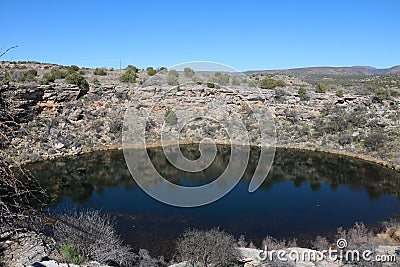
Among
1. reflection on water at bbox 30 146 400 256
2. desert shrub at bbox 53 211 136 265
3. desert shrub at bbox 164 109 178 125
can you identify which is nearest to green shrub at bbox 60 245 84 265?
desert shrub at bbox 53 211 136 265

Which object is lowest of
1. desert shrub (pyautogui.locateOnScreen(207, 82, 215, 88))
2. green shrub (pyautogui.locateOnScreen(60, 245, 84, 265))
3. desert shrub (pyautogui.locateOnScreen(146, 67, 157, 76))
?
green shrub (pyautogui.locateOnScreen(60, 245, 84, 265))

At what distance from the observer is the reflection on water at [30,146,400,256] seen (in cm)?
1435

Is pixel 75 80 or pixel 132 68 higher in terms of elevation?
pixel 132 68

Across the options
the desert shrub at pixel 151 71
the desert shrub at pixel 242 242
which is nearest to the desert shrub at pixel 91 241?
the desert shrub at pixel 242 242

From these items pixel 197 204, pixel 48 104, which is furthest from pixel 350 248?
pixel 48 104

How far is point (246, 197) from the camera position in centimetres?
1814

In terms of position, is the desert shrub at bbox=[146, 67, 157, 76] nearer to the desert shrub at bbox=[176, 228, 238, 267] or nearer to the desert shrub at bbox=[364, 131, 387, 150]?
the desert shrub at bbox=[364, 131, 387, 150]

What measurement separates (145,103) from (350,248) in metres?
28.5

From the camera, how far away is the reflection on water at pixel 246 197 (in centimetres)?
1435

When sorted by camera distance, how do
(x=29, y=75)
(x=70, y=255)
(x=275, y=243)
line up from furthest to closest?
1. (x=29, y=75)
2. (x=275, y=243)
3. (x=70, y=255)

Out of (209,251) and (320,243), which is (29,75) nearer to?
(209,251)

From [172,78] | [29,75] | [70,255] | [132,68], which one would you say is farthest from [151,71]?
[70,255]

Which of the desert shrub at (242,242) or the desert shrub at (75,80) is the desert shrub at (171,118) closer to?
the desert shrub at (75,80)

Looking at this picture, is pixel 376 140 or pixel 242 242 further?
pixel 376 140
